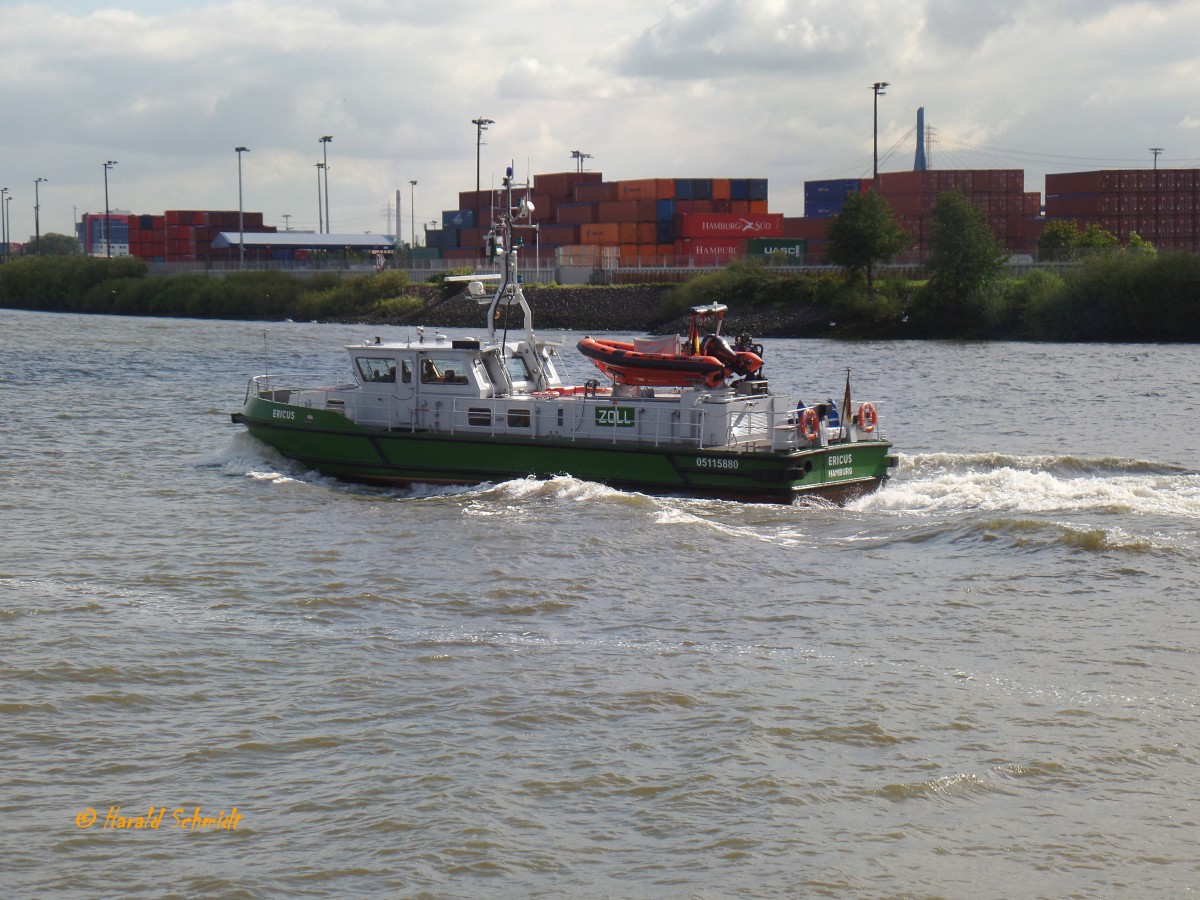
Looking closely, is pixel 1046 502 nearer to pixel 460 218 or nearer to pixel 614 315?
pixel 614 315

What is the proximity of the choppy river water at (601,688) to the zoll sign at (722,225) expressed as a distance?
75.2m

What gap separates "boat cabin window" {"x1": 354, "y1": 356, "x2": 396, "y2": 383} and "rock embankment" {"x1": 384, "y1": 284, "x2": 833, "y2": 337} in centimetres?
4646

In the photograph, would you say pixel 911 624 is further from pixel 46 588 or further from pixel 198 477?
pixel 198 477

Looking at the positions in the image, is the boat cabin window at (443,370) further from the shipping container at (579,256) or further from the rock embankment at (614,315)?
the shipping container at (579,256)

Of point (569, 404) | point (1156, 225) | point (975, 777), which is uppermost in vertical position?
point (1156, 225)

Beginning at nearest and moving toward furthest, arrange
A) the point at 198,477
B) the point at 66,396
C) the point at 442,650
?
the point at 442,650, the point at 198,477, the point at 66,396

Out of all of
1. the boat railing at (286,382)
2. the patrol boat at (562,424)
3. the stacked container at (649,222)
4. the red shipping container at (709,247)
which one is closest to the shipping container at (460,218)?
the stacked container at (649,222)

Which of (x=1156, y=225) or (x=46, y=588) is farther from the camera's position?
(x=1156, y=225)

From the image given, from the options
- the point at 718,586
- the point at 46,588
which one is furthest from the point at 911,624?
the point at 46,588

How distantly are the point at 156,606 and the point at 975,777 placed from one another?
8.62 meters

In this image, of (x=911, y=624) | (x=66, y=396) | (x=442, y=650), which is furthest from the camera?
(x=66, y=396)

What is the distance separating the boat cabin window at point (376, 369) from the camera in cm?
2170

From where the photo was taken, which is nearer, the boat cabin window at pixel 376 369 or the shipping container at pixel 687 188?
the boat cabin window at pixel 376 369

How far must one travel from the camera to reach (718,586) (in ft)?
48.4
